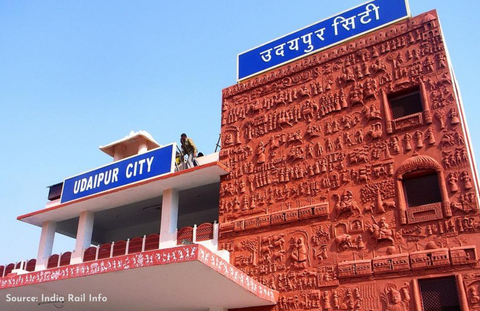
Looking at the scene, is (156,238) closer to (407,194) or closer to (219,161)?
(219,161)

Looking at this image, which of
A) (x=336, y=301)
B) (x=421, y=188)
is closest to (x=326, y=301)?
(x=336, y=301)

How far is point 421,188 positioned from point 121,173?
8070mm

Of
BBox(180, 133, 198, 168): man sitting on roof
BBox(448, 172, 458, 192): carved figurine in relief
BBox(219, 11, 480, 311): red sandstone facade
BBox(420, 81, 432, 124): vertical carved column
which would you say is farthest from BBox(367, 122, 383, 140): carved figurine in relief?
BBox(180, 133, 198, 168): man sitting on roof

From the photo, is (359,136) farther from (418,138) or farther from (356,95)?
(418,138)

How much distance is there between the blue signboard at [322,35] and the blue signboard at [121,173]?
Result: 3173 millimetres

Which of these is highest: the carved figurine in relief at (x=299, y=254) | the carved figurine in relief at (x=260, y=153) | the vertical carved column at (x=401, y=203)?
the carved figurine in relief at (x=260, y=153)

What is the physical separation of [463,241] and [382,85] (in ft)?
12.8

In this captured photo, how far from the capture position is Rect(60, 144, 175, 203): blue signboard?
12.5 meters

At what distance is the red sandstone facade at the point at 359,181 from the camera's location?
28.3 ft

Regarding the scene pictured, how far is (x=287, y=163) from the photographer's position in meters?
11.0

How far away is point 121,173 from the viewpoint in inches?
522

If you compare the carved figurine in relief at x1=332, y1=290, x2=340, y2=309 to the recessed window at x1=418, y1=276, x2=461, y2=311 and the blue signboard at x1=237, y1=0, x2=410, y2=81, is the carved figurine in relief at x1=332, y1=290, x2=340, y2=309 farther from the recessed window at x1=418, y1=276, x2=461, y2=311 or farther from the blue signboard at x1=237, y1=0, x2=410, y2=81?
the blue signboard at x1=237, y1=0, x2=410, y2=81

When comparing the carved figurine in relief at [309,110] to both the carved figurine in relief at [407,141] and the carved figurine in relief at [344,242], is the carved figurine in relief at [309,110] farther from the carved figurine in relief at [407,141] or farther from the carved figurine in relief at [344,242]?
the carved figurine in relief at [344,242]

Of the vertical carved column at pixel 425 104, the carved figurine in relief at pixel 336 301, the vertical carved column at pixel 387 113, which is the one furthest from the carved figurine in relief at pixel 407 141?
the carved figurine in relief at pixel 336 301
